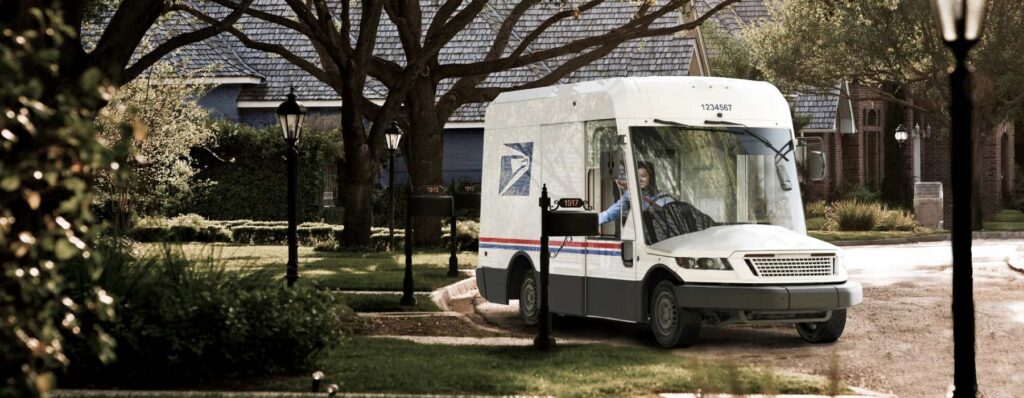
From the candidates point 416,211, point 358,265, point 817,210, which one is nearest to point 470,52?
point 817,210

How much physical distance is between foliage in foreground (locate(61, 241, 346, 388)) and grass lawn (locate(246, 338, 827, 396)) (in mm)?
280

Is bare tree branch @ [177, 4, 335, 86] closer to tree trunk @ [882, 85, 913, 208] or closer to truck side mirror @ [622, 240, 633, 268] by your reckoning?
truck side mirror @ [622, 240, 633, 268]

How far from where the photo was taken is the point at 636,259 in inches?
606

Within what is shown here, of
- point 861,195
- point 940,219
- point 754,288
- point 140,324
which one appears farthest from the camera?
Result: point 861,195

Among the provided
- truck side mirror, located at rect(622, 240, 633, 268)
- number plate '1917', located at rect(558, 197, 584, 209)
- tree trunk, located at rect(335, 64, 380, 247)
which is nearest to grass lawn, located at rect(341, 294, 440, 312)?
truck side mirror, located at rect(622, 240, 633, 268)

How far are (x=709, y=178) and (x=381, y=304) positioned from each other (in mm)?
4547

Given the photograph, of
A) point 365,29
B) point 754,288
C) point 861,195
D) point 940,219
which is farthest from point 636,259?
point 861,195

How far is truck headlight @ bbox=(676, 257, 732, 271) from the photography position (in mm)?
14594

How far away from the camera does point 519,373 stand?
451 inches

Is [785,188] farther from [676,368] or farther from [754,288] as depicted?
[676,368]

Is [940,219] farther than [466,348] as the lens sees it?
Yes

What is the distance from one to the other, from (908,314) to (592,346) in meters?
5.58

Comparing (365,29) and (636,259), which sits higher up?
(365,29)

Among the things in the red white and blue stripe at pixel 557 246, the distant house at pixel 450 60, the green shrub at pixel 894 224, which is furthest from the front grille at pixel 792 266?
the green shrub at pixel 894 224
